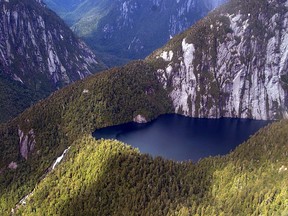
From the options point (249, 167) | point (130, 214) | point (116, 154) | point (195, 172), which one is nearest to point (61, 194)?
point (116, 154)

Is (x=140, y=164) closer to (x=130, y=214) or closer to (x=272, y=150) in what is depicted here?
(x=130, y=214)

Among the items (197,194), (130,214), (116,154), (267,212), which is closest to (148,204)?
(130,214)

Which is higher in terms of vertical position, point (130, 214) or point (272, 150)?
point (272, 150)

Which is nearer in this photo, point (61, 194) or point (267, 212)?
point (267, 212)

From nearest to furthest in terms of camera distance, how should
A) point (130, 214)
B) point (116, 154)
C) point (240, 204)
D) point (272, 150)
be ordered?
point (240, 204), point (130, 214), point (272, 150), point (116, 154)

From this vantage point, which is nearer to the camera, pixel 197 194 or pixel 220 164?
pixel 197 194

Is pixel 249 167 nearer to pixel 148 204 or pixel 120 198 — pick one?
pixel 148 204

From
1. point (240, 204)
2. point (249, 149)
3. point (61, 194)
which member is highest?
point (249, 149)

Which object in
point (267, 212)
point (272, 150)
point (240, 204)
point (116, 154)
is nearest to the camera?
point (267, 212)

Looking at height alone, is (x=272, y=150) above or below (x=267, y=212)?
above
